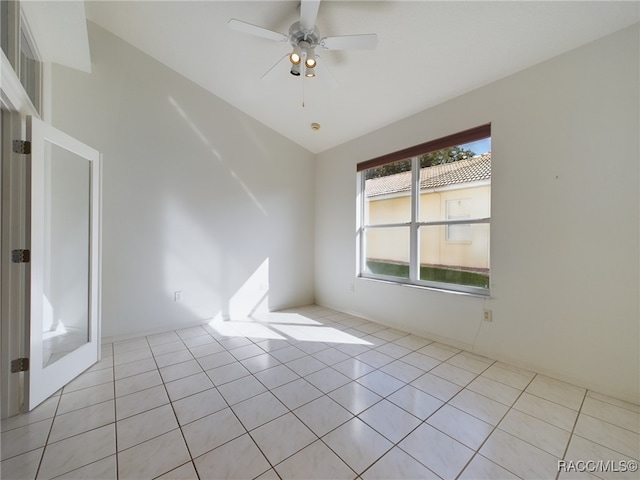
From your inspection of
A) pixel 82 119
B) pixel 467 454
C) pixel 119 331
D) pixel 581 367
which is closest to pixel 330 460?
pixel 467 454

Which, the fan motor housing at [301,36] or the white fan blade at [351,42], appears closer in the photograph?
the white fan blade at [351,42]

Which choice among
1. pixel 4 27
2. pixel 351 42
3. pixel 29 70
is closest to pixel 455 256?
pixel 351 42

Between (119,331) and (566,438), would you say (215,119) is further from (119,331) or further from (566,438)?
(566,438)

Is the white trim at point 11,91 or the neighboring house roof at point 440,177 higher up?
the white trim at point 11,91

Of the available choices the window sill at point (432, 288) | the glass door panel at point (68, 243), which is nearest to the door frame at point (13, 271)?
the glass door panel at point (68, 243)

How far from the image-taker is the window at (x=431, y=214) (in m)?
2.73

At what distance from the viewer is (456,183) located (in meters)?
2.91

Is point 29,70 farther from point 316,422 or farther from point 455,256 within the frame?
point 455,256

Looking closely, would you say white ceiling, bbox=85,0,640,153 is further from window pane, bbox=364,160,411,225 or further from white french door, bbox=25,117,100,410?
white french door, bbox=25,117,100,410

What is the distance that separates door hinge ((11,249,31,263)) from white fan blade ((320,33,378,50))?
2.64 metres

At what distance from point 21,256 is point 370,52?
3215 mm

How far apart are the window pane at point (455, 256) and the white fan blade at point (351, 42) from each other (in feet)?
6.55

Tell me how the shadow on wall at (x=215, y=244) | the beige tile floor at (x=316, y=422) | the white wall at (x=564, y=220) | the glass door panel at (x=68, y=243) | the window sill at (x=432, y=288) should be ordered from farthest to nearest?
the shadow on wall at (x=215, y=244)
the window sill at (x=432, y=288)
the glass door panel at (x=68, y=243)
the white wall at (x=564, y=220)
the beige tile floor at (x=316, y=422)

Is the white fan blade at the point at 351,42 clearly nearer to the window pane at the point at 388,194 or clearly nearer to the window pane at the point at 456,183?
the window pane at the point at 456,183
